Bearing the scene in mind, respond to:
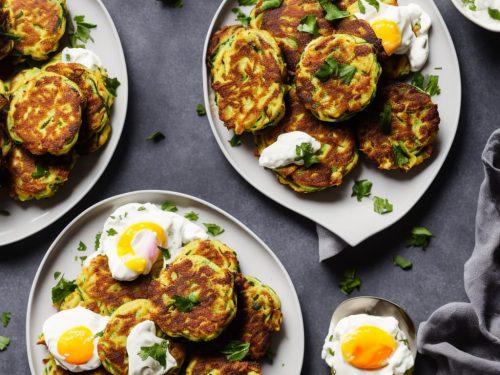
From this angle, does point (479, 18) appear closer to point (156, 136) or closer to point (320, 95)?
point (320, 95)

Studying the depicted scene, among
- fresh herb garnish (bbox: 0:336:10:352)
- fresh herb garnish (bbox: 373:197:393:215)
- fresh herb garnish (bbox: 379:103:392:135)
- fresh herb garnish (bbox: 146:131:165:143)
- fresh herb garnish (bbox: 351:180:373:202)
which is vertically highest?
fresh herb garnish (bbox: 379:103:392:135)

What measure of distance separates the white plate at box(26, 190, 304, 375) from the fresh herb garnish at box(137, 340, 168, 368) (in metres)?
0.75

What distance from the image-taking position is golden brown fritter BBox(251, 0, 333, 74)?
4.66 m

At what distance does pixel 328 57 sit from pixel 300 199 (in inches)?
38.3

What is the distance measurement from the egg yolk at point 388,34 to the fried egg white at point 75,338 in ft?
8.22

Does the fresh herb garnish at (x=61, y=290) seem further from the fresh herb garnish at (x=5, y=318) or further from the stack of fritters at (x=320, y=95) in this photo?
the stack of fritters at (x=320, y=95)

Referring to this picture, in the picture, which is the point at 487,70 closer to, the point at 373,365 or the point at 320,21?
the point at 320,21

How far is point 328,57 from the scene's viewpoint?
4457mm

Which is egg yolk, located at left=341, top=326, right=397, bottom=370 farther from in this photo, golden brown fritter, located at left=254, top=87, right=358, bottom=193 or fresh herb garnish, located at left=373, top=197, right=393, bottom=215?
golden brown fritter, located at left=254, top=87, right=358, bottom=193

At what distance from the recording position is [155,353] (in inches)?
175

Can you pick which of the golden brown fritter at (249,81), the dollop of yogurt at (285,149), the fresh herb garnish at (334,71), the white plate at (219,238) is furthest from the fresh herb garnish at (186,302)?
the fresh herb garnish at (334,71)

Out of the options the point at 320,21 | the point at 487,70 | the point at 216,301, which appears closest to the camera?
the point at 216,301

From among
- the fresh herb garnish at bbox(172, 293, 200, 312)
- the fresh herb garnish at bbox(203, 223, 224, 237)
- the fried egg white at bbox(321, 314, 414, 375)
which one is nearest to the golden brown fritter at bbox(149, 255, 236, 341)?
the fresh herb garnish at bbox(172, 293, 200, 312)

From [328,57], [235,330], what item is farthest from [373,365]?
[328,57]
